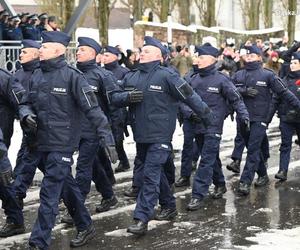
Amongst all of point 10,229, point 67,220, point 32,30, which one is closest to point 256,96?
point 67,220

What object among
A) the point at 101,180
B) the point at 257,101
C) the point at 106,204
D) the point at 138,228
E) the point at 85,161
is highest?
the point at 257,101

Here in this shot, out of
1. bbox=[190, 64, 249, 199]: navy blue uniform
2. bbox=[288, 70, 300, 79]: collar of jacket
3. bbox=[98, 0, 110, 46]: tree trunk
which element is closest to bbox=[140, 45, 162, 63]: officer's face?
bbox=[190, 64, 249, 199]: navy blue uniform

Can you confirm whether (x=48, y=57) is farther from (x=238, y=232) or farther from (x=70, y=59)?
(x=70, y=59)

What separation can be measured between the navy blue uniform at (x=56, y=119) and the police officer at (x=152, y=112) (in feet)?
2.67

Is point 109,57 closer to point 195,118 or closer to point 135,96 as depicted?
point 195,118

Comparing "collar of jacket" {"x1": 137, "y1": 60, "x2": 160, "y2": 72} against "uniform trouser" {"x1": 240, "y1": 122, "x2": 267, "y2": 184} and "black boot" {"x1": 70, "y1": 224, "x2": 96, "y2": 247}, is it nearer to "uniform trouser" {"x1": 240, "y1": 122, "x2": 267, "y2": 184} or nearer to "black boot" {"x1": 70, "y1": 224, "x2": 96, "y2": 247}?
"black boot" {"x1": 70, "y1": 224, "x2": 96, "y2": 247}

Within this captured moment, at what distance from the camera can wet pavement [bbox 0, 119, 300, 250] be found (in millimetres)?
7236

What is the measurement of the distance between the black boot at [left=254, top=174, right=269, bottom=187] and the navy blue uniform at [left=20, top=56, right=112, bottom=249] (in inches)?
150

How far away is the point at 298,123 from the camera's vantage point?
34.4ft

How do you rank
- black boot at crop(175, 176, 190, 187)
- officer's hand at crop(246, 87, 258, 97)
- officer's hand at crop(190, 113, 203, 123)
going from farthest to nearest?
black boot at crop(175, 176, 190, 187)
officer's hand at crop(246, 87, 258, 97)
officer's hand at crop(190, 113, 203, 123)

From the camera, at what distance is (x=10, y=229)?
7523 millimetres

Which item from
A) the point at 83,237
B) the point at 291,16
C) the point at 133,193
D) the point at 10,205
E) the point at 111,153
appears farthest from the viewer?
the point at 291,16

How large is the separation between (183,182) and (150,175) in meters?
2.52

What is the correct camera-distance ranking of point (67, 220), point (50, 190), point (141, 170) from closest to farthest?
1. point (50, 190)
2. point (67, 220)
3. point (141, 170)
